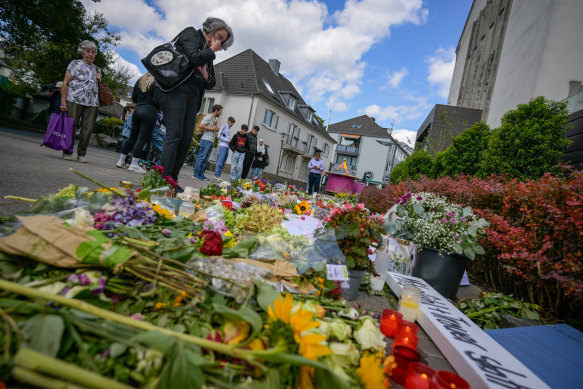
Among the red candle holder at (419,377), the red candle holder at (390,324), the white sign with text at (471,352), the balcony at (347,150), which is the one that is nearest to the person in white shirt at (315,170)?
the white sign with text at (471,352)

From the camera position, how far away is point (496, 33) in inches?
545

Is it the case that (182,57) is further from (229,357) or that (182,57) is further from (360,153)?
(360,153)

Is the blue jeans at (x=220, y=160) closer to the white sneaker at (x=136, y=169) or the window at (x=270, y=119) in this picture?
the white sneaker at (x=136, y=169)

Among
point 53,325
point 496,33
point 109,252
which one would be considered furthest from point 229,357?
point 496,33

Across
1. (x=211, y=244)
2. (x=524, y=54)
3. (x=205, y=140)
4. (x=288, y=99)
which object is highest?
(x=288, y=99)

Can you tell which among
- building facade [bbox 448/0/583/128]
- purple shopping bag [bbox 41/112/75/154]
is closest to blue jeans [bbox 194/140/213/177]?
purple shopping bag [bbox 41/112/75/154]

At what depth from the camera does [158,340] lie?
79 centimetres

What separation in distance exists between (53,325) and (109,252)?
348mm

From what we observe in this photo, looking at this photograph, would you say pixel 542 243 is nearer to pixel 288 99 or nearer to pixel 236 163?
pixel 236 163

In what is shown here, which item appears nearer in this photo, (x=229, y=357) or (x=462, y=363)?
(x=229, y=357)

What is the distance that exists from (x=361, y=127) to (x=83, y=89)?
44452mm

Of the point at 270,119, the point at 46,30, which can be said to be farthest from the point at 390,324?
the point at 270,119

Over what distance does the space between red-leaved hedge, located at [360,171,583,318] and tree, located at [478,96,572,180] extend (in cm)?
381

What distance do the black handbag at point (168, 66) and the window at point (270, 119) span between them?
65.7ft
